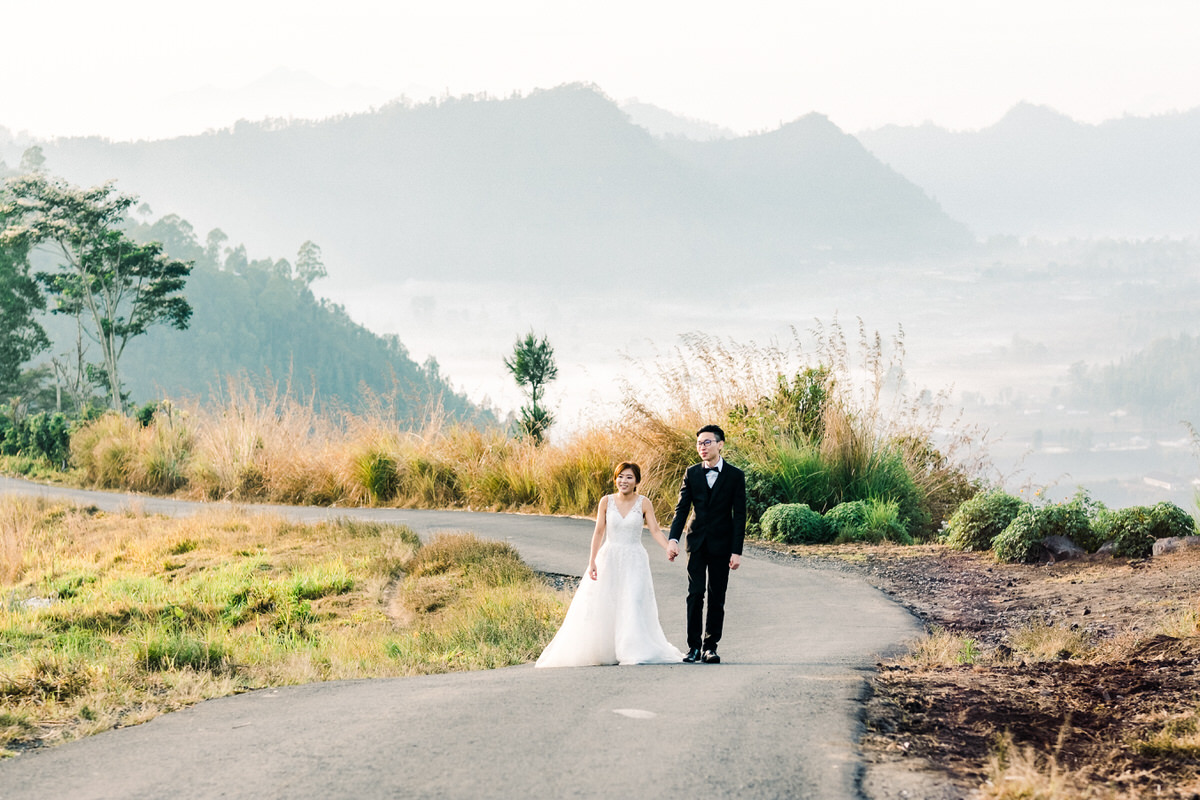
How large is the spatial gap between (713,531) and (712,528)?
24 millimetres

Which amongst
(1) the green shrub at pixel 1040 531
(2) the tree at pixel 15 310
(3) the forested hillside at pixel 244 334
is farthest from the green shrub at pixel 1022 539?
(3) the forested hillside at pixel 244 334

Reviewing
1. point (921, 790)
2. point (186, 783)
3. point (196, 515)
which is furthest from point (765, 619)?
point (196, 515)

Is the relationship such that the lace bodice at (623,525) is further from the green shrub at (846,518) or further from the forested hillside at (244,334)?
the forested hillside at (244,334)

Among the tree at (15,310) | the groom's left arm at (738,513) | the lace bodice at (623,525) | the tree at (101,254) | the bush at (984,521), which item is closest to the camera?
the groom's left arm at (738,513)

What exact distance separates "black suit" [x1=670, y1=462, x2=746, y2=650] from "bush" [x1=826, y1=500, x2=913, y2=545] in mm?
7272

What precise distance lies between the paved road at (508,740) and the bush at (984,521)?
19.9 ft

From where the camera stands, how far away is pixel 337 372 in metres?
112

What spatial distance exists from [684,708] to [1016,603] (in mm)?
5576

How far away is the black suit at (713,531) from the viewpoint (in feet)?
26.0

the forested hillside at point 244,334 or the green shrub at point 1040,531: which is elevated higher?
the forested hillside at point 244,334

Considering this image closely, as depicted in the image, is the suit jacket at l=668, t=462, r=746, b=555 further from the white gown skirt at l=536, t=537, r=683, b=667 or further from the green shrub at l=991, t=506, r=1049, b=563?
the green shrub at l=991, t=506, r=1049, b=563

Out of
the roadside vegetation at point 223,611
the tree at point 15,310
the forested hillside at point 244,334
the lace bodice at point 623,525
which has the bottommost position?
the roadside vegetation at point 223,611

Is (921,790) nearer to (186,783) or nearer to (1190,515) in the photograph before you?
(186,783)

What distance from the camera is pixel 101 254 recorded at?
4178cm
